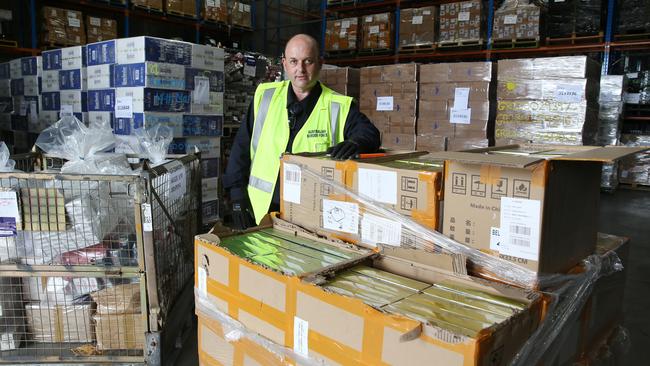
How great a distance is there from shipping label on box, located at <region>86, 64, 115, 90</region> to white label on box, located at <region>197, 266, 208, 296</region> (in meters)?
3.94

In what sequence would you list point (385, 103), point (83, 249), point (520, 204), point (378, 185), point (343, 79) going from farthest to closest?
1. point (343, 79)
2. point (385, 103)
3. point (83, 249)
4. point (378, 185)
5. point (520, 204)

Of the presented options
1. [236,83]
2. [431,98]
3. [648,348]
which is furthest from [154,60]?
[648,348]

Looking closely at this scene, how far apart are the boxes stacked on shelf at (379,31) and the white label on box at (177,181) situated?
27.1 ft

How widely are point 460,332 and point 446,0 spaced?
410 inches

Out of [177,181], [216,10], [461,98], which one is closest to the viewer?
[177,181]

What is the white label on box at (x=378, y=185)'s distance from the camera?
1609 mm

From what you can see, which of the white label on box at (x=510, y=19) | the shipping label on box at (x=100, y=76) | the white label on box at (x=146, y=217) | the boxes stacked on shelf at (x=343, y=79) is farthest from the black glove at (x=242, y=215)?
the white label on box at (x=510, y=19)

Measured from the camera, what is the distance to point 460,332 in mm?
1059

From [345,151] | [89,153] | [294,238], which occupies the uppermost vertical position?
[345,151]

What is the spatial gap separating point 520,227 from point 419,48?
9.09 m

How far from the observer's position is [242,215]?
274 centimetres

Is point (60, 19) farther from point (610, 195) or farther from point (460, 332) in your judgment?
point (610, 195)

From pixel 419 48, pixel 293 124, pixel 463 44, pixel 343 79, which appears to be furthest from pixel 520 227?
pixel 419 48

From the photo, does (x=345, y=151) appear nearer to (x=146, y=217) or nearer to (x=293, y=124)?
(x=293, y=124)
